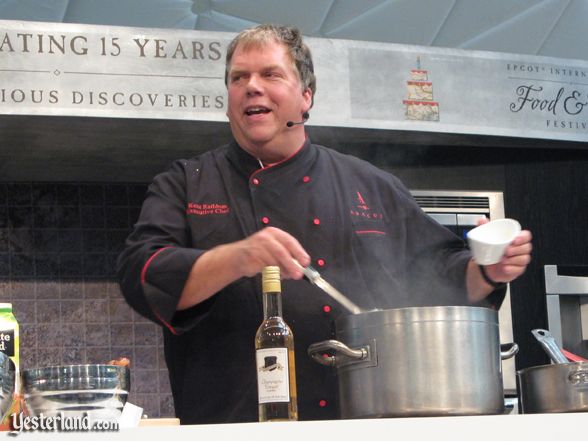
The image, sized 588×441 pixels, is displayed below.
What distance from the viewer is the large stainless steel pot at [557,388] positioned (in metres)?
1.43

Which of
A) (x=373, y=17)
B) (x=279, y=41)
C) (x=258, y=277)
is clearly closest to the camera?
(x=258, y=277)

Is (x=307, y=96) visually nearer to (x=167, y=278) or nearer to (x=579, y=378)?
(x=167, y=278)

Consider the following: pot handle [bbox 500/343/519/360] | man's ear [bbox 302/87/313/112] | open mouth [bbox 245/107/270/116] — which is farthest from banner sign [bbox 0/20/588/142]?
pot handle [bbox 500/343/519/360]

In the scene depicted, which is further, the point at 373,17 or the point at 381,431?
the point at 373,17

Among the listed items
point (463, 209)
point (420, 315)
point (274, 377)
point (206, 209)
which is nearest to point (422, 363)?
point (420, 315)

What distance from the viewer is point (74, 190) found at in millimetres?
3648

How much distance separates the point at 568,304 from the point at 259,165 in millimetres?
2075

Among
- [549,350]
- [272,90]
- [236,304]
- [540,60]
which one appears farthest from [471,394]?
[540,60]

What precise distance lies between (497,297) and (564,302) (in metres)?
2.04

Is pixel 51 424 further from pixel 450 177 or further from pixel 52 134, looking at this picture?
pixel 450 177

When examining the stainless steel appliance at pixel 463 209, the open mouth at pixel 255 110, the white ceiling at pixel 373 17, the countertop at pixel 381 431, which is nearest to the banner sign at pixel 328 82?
the stainless steel appliance at pixel 463 209

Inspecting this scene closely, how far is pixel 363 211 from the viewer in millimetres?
1942

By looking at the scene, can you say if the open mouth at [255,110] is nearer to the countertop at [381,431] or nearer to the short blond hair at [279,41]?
the short blond hair at [279,41]

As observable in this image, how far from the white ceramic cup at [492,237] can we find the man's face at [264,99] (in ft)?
1.61
